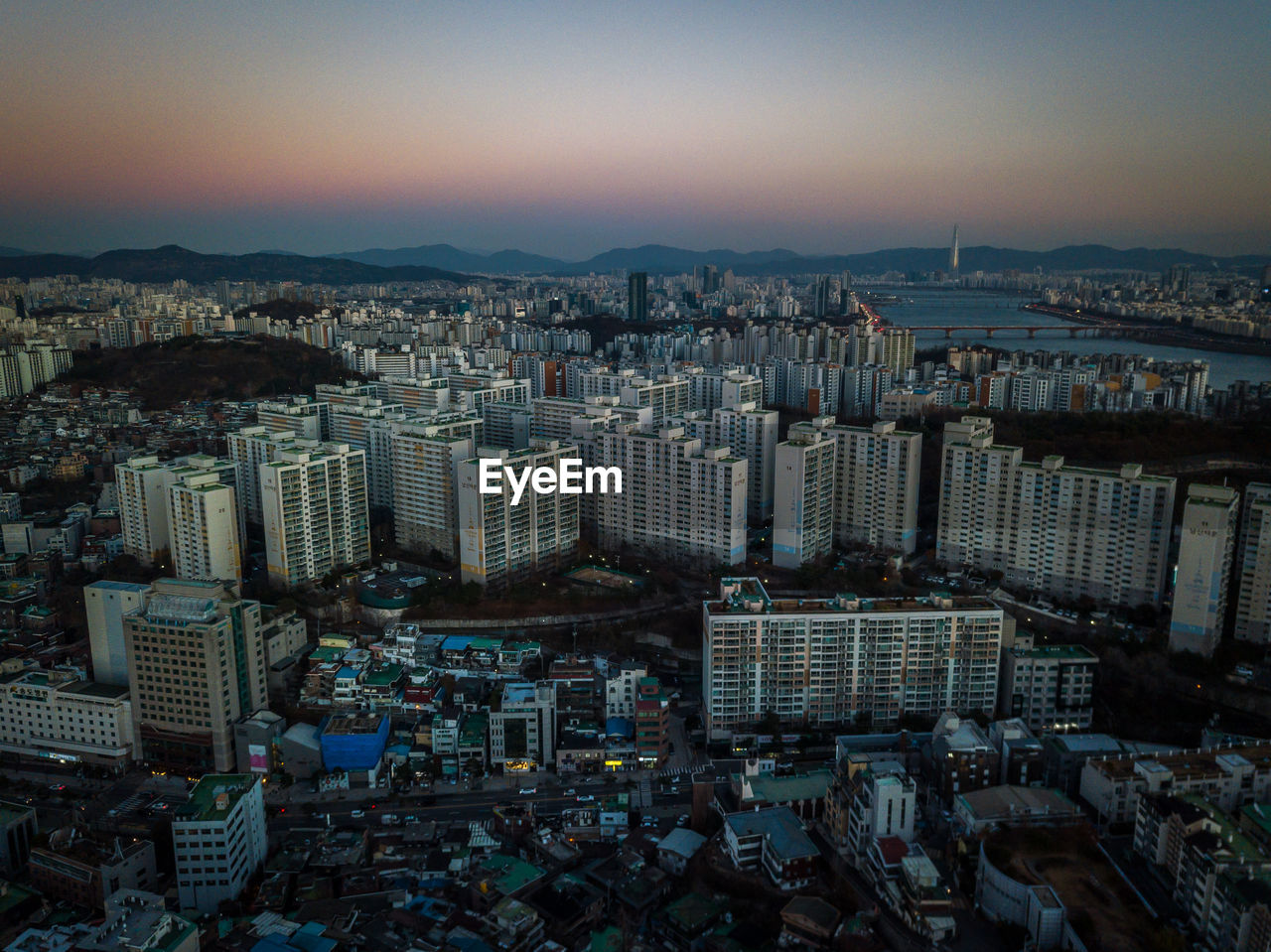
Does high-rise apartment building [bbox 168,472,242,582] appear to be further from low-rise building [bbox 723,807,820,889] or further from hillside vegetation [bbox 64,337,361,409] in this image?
hillside vegetation [bbox 64,337,361,409]

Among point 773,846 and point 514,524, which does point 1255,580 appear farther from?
point 514,524

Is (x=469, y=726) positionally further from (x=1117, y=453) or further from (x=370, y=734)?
(x=1117, y=453)

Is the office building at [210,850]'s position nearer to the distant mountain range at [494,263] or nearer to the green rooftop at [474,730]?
the green rooftop at [474,730]

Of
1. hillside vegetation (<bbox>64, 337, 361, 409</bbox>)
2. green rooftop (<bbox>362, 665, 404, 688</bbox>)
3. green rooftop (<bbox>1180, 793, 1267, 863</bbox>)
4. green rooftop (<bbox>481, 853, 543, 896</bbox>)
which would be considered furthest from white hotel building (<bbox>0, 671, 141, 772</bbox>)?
hillside vegetation (<bbox>64, 337, 361, 409</bbox>)

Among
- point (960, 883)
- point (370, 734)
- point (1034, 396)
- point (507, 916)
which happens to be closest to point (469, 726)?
point (370, 734)

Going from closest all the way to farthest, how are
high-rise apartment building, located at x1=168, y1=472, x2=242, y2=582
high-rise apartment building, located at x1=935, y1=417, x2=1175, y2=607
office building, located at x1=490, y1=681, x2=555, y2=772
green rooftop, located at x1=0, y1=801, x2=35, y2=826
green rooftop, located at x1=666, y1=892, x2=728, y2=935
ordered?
green rooftop, located at x1=666, y1=892, x2=728, y2=935 → green rooftop, located at x1=0, y1=801, x2=35, y2=826 → office building, located at x1=490, y1=681, x2=555, y2=772 → high-rise apartment building, located at x1=935, y1=417, x2=1175, y2=607 → high-rise apartment building, located at x1=168, y1=472, x2=242, y2=582

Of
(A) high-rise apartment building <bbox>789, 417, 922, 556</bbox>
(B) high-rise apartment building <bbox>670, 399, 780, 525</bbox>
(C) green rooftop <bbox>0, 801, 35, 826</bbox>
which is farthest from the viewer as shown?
(B) high-rise apartment building <bbox>670, 399, 780, 525</bbox>

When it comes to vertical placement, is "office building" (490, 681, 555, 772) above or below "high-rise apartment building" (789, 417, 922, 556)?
below

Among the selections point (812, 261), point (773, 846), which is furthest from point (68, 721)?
point (812, 261)

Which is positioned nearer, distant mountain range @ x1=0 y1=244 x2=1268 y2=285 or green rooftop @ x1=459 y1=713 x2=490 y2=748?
green rooftop @ x1=459 y1=713 x2=490 y2=748

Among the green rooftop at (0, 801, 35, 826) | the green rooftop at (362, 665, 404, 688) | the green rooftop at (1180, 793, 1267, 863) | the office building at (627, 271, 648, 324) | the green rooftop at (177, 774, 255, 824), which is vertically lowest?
the green rooftop at (0, 801, 35, 826)
